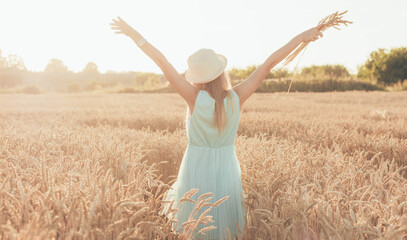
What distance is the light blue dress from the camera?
2346mm

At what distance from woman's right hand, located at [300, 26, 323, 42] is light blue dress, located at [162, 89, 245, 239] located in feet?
2.30

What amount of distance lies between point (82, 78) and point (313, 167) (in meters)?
55.5

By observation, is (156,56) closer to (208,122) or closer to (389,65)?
(208,122)

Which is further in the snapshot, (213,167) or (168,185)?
(213,167)

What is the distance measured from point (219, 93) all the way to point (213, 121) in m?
0.21

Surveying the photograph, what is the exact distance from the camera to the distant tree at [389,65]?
29636 mm

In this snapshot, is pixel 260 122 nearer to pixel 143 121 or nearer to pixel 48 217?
pixel 143 121

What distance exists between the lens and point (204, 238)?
230cm

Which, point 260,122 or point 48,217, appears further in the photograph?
point 260,122

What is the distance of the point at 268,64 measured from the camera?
8.11ft

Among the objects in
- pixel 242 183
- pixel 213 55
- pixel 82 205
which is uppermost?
pixel 213 55

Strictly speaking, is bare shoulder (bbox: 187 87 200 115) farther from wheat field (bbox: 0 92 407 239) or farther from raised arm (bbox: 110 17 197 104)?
wheat field (bbox: 0 92 407 239)

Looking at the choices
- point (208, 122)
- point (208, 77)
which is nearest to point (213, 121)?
point (208, 122)

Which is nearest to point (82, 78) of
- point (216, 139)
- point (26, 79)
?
point (26, 79)
